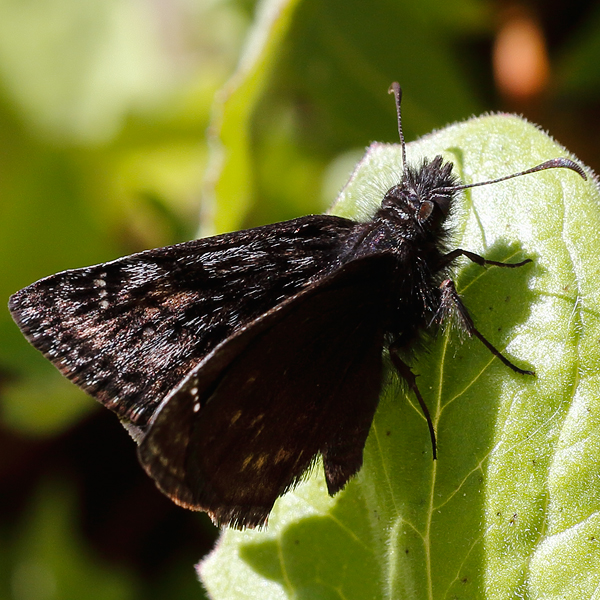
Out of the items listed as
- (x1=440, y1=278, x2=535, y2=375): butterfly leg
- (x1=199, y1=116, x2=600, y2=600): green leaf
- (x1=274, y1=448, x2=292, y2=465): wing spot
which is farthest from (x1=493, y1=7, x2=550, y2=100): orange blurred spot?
(x1=274, y1=448, x2=292, y2=465): wing spot

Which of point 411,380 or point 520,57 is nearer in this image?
point 411,380

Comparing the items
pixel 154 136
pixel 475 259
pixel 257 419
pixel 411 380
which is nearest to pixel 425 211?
pixel 475 259

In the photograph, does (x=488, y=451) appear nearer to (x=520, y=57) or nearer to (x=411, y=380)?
(x=411, y=380)

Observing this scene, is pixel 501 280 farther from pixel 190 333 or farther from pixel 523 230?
pixel 190 333

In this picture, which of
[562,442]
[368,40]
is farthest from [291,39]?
[562,442]

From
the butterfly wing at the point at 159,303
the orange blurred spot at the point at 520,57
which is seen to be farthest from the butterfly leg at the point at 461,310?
the orange blurred spot at the point at 520,57

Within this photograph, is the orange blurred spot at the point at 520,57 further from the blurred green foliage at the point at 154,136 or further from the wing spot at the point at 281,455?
the wing spot at the point at 281,455
